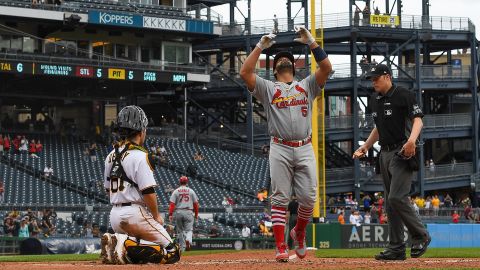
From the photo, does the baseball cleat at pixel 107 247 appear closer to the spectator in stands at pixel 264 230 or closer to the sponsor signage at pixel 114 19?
the spectator in stands at pixel 264 230

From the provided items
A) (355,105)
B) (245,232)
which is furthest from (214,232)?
(355,105)

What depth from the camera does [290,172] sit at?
11.8m

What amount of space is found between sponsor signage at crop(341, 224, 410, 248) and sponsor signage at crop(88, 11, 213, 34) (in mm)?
21607

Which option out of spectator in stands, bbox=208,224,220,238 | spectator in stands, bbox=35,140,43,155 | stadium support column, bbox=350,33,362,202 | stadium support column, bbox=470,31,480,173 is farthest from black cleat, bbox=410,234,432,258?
stadium support column, bbox=470,31,480,173

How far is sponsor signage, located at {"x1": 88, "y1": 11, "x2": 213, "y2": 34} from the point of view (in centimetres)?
4819

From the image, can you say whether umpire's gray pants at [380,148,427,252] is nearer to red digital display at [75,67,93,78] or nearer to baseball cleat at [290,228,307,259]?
baseball cleat at [290,228,307,259]

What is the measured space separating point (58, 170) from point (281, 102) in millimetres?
31433

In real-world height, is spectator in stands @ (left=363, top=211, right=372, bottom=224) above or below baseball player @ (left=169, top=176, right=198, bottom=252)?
below

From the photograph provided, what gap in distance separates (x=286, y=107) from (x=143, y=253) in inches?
93.2

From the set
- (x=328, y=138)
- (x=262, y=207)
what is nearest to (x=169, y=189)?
(x=262, y=207)

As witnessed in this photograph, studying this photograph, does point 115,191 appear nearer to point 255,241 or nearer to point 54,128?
point 255,241

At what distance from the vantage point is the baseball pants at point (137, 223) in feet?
34.8

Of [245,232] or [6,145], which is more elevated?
[6,145]

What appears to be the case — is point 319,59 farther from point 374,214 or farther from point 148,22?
point 148,22
